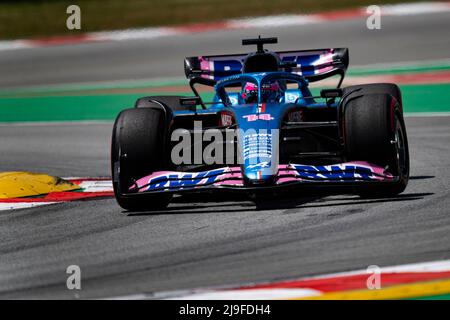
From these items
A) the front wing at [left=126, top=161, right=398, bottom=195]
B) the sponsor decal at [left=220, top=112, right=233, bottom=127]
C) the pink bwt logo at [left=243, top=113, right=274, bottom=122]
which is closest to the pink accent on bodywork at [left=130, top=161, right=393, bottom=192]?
the front wing at [left=126, top=161, right=398, bottom=195]

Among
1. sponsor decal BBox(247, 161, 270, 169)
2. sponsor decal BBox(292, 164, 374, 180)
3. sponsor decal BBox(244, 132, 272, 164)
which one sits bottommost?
sponsor decal BBox(292, 164, 374, 180)

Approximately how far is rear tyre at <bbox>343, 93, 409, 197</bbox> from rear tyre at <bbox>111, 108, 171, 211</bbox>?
157 cm

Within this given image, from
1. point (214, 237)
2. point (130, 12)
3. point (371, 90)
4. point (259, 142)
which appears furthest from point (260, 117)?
point (130, 12)

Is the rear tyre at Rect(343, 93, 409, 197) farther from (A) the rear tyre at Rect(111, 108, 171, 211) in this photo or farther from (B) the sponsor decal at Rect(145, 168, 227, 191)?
(A) the rear tyre at Rect(111, 108, 171, 211)

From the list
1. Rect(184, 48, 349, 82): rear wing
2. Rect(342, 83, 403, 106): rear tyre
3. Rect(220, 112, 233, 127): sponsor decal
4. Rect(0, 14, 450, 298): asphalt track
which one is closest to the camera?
Rect(0, 14, 450, 298): asphalt track

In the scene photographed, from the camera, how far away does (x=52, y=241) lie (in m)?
8.15

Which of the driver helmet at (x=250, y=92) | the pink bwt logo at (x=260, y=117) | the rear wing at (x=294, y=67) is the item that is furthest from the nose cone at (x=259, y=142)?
the rear wing at (x=294, y=67)

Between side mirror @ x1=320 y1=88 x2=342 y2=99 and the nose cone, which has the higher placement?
side mirror @ x1=320 y1=88 x2=342 y2=99

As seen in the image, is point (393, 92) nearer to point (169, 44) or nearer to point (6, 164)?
point (6, 164)

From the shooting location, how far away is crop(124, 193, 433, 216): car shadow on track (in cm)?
900

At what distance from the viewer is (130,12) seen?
24.1 metres

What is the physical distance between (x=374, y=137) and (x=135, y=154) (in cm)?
195

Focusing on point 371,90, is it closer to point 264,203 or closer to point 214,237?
point 264,203

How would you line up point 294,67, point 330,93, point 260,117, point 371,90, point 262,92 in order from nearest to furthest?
1. point 260,117
2. point 330,93
3. point 371,90
4. point 262,92
5. point 294,67
